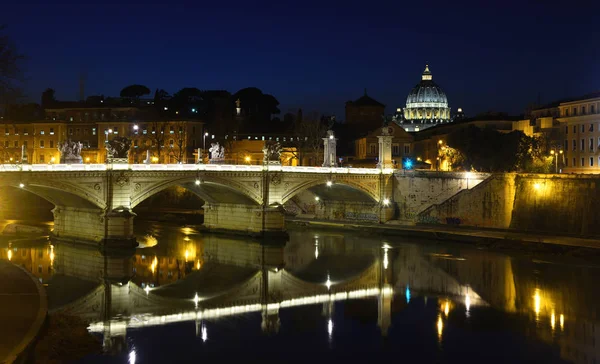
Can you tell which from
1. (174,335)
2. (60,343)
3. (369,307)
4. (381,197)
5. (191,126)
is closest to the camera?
(60,343)

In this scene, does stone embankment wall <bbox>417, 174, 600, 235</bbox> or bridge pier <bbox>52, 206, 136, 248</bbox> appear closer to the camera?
bridge pier <bbox>52, 206, 136, 248</bbox>

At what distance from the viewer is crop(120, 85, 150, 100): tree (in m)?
98.9

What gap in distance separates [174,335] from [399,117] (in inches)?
5054

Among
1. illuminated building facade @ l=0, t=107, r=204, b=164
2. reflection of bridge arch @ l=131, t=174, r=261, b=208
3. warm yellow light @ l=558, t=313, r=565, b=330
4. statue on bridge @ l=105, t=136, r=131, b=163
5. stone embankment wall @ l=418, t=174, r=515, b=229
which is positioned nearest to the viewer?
warm yellow light @ l=558, t=313, r=565, b=330

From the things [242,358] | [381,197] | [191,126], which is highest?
[191,126]

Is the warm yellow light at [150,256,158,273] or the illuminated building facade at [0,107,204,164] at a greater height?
the illuminated building facade at [0,107,204,164]

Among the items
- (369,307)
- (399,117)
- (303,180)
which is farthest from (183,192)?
(399,117)

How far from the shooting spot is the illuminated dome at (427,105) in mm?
143375

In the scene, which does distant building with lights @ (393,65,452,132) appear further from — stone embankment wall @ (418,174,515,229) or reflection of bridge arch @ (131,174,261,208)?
reflection of bridge arch @ (131,174,261,208)

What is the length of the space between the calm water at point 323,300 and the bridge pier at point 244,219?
8.05 feet

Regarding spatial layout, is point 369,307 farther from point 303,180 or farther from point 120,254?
point 303,180

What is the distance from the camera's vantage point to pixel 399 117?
149m

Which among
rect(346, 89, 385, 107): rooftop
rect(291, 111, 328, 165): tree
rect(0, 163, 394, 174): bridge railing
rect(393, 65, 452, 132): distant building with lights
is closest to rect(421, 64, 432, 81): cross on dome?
rect(393, 65, 452, 132): distant building with lights

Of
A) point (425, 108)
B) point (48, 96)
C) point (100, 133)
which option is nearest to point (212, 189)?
point (100, 133)
